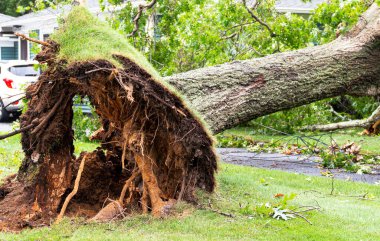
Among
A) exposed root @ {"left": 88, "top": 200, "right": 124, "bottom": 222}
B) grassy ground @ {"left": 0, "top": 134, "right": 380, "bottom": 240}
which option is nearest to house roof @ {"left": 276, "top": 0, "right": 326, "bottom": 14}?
grassy ground @ {"left": 0, "top": 134, "right": 380, "bottom": 240}

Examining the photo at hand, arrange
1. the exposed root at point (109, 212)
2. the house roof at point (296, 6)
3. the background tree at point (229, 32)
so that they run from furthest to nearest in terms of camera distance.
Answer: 1. the house roof at point (296, 6)
2. the background tree at point (229, 32)
3. the exposed root at point (109, 212)

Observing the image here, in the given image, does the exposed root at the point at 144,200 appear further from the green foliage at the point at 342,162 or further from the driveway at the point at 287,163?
the green foliage at the point at 342,162

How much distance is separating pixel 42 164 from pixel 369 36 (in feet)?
17.3

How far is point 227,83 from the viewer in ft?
26.2

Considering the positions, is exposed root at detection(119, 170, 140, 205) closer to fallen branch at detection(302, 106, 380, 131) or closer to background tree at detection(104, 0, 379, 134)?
background tree at detection(104, 0, 379, 134)

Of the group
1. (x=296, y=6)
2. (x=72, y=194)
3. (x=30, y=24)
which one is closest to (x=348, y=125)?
(x=72, y=194)

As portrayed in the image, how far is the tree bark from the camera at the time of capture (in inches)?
309

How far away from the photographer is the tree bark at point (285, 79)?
7836 millimetres

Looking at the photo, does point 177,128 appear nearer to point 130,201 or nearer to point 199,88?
point 130,201

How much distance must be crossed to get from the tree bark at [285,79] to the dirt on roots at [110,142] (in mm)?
1286

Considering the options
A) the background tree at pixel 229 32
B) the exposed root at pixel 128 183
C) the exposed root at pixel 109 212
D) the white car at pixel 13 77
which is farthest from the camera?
the white car at pixel 13 77

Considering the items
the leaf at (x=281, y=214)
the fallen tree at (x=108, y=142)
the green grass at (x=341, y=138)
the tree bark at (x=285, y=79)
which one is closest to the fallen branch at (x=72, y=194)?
the fallen tree at (x=108, y=142)

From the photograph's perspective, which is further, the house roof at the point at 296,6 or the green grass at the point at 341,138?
the house roof at the point at 296,6

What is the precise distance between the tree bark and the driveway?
126 centimetres
